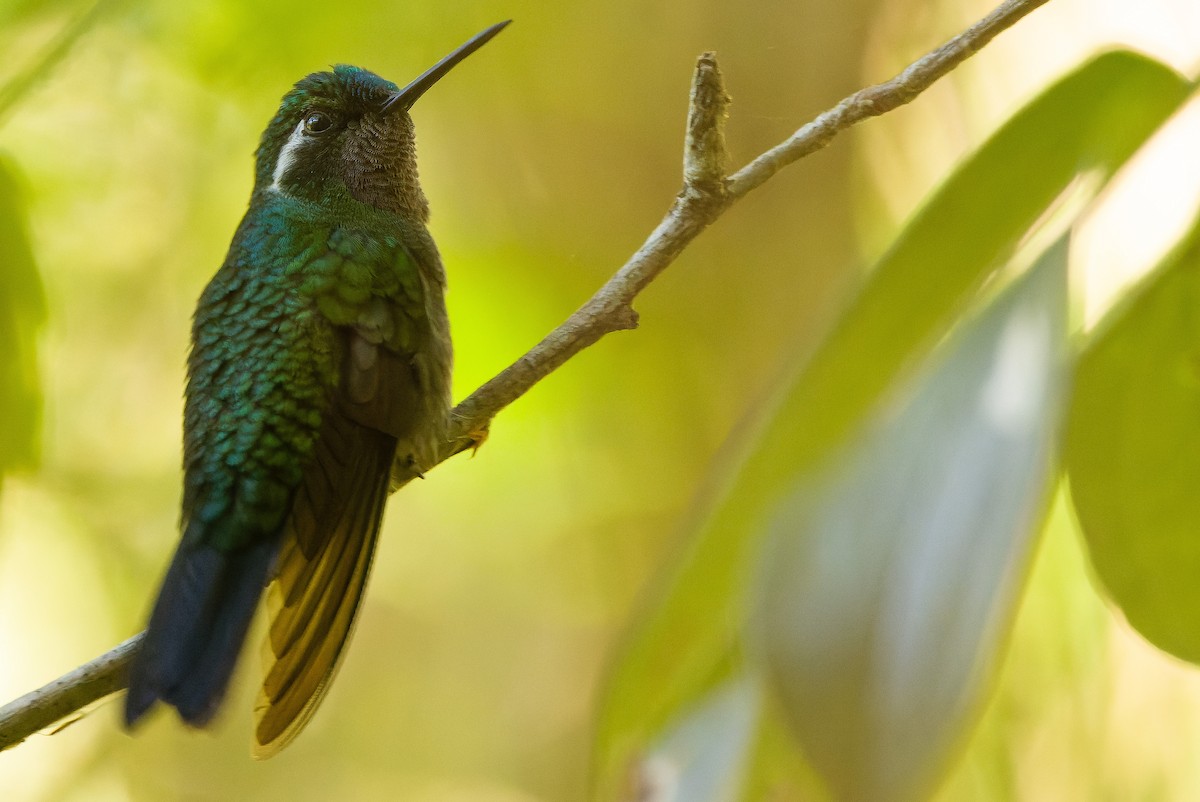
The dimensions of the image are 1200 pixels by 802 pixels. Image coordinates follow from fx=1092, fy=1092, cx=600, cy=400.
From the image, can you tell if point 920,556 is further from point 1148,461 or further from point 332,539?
point 332,539

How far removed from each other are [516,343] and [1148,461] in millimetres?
1294

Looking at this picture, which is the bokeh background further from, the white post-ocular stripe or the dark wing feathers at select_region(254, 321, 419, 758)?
the dark wing feathers at select_region(254, 321, 419, 758)

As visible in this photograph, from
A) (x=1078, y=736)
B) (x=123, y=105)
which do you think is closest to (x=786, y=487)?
(x=1078, y=736)

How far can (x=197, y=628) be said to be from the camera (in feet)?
3.12

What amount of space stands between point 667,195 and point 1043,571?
0.97m

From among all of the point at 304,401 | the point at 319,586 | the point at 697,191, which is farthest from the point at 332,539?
the point at 697,191

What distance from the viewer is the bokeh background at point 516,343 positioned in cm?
158

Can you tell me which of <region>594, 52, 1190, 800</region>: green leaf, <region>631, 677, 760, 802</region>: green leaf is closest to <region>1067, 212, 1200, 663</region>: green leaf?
<region>594, 52, 1190, 800</region>: green leaf

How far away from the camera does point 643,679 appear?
66 cm

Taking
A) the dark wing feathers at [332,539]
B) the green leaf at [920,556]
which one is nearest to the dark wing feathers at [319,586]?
the dark wing feathers at [332,539]

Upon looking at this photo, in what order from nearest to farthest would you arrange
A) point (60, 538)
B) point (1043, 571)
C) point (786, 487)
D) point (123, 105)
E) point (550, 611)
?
point (786, 487) < point (1043, 571) < point (123, 105) < point (60, 538) < point (550, 611)

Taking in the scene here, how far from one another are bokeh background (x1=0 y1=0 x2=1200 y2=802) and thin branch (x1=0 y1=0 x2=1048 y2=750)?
0.45 meters

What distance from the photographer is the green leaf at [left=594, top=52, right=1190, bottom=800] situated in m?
0.57

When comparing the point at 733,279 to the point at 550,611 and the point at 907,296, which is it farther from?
the point at 907,296
